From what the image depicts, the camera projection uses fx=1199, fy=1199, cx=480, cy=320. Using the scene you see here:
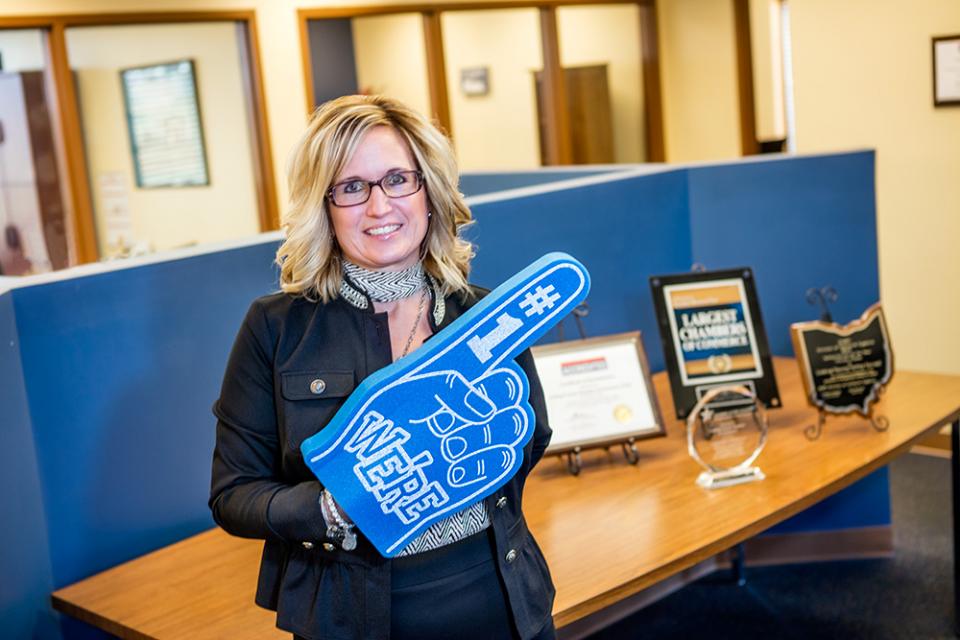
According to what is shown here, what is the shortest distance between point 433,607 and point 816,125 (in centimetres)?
393

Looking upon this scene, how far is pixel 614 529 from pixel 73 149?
15.9ft

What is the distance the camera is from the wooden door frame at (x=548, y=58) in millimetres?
7078

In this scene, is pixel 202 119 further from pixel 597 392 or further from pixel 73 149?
pixel 597 392

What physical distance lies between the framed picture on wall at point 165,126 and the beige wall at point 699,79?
10.6ft

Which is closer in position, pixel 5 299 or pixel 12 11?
pixel 5 299

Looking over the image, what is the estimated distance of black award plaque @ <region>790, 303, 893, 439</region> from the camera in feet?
8.97

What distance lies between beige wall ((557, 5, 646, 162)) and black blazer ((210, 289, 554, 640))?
22.2 ft

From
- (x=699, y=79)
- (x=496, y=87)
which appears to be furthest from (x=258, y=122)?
(x=699, y=79)

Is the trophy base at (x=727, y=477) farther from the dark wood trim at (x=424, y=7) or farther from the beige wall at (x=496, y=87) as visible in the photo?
the beige wall at (x=496, y=87)

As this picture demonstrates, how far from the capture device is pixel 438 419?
59.6 inches

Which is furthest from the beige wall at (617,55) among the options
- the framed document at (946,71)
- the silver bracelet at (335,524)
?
the silver bracelet at (335,524)

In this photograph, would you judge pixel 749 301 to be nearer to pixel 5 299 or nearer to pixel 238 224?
pixel 5 299

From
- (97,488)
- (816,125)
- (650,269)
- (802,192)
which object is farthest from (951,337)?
(97,488)

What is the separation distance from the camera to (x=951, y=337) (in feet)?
15.9
